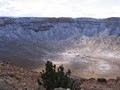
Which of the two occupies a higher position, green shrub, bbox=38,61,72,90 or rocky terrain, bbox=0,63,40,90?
green shrub, bbox=38,61,72,90

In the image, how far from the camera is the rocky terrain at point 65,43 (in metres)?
71.0

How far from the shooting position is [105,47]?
94.9 metres

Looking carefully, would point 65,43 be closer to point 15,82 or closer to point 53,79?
point 15,82

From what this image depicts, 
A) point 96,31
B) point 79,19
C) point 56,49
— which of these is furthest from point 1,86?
point 79,19

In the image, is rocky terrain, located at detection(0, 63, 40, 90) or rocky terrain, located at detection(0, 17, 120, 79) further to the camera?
rocky terrain, located at detection(0, 17, 120, 79)

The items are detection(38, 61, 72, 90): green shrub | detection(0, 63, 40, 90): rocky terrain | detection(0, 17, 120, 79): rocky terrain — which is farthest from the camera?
detection(0, 17, 120, 79): rocky terrain

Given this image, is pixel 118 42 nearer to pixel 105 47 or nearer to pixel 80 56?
pixel 105 47

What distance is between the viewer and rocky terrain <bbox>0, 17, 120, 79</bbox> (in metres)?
71.0

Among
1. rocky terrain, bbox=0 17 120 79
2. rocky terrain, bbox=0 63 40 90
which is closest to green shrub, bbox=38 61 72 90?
rocky terrain, bbox=0 63 40 90

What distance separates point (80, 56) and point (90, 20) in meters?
38.3

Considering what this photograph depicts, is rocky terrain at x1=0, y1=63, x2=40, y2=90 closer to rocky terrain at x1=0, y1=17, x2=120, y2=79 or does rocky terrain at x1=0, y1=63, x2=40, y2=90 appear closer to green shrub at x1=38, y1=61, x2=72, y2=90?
green shrub at x1=38, y1=61, x2=72, y2=90

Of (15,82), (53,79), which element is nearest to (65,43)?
(15,82)

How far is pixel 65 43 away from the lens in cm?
10644

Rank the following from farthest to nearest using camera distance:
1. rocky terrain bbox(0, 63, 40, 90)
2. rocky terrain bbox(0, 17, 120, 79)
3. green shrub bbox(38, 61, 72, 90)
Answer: rocky terrain bbox(0, 17, 120, 79)
rocky terrain bbox(0, 63, 40, 90)
green shrub bbox(38, 61, 72, 90)
